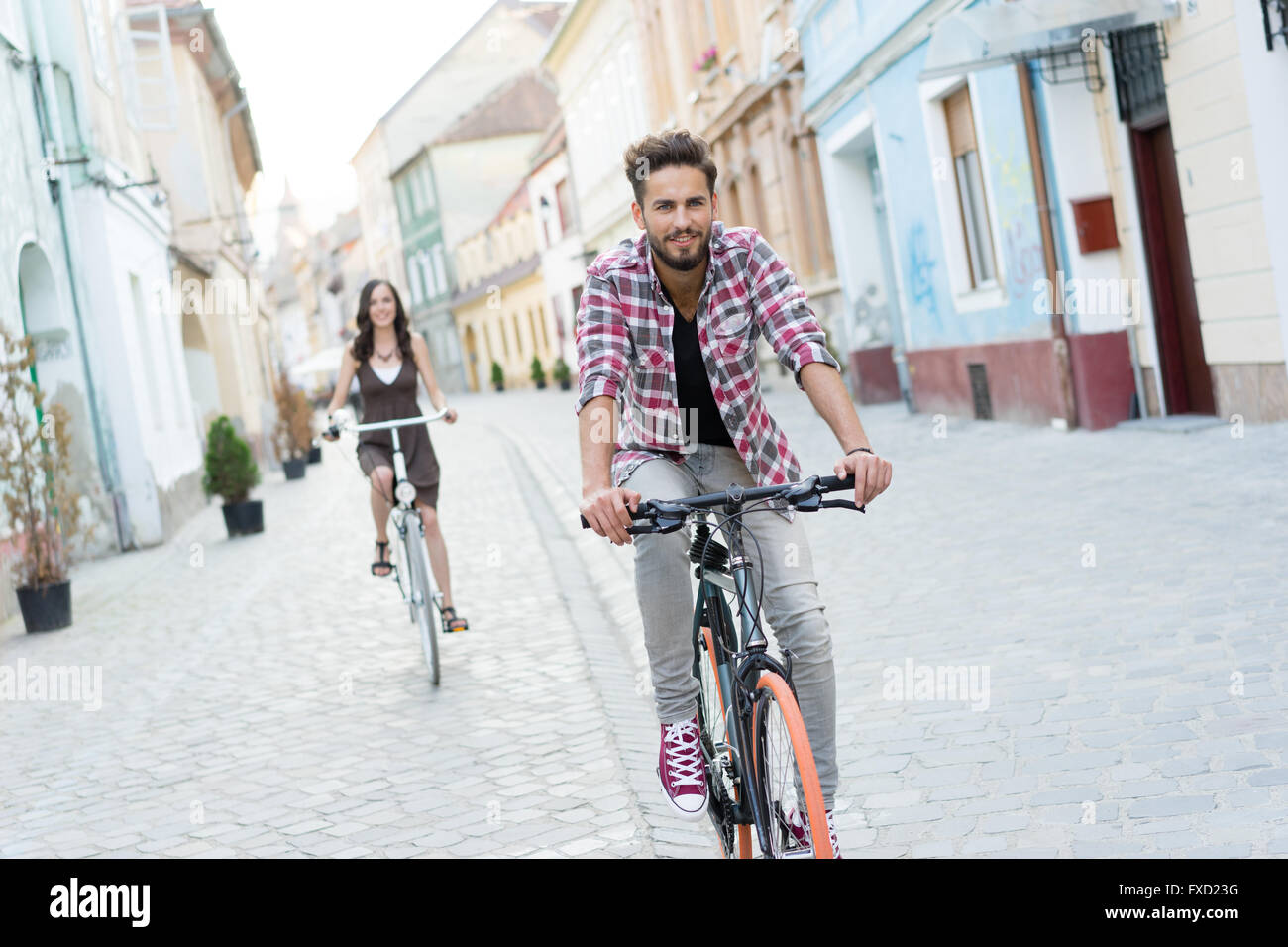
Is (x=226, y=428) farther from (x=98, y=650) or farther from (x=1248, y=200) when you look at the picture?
(x=1248, y=200)

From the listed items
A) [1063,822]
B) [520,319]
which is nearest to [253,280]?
[520,319]

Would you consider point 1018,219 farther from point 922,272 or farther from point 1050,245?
point 922,272

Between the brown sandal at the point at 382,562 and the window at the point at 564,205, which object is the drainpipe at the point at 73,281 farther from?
the window at the point at 564,205

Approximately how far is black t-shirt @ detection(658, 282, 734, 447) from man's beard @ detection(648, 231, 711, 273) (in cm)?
13

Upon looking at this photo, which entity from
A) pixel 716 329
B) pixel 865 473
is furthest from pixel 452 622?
pixel 865 473

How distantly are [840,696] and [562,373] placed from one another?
133 ft

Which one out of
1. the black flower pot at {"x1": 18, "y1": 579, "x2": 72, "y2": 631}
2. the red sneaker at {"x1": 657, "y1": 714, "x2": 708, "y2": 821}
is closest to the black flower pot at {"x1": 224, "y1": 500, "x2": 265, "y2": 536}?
the black flower pot at {"x1": 18, "y1": 579, "x2": 72, "y2": 631}

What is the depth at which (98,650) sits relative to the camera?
29.7ft

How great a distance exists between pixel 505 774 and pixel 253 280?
29113mm

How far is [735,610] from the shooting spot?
12.4 ft

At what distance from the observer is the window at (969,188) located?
14773 mm

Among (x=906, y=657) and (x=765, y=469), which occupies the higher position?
(x=765, y=469)

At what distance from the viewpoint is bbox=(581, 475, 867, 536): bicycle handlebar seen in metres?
3.16

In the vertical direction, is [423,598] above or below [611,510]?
below
